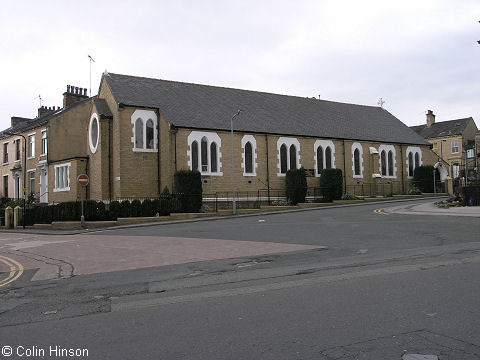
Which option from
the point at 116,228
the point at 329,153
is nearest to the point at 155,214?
the point at 116,228

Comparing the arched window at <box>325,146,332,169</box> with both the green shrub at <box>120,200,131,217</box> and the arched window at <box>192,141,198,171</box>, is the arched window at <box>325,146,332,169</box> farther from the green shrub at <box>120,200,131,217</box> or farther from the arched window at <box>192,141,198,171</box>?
the green shrub at <box>120,200,131,217</box>

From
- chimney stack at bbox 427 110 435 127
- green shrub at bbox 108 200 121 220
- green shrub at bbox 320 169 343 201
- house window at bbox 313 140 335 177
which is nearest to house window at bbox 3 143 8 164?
green shrub at bbox 108 200 121 220

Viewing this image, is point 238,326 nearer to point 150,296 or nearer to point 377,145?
point 150,296

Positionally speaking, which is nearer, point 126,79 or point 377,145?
point 126,79

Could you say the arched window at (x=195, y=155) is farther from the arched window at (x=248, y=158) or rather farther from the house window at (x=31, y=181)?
the house window at (x=31, y=181)

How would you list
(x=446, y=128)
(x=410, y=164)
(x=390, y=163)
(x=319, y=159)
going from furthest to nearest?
(x=446, y=128)
(x=410, y=164)
(x=390, y=163)
(x=319, y=159)

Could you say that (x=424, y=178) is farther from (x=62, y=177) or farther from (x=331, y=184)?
(x=62, y=177)

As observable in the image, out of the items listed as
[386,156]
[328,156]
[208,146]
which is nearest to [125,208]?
[208,146]

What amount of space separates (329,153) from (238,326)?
110 ft

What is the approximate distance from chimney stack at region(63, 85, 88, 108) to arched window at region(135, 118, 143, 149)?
46.7 feet

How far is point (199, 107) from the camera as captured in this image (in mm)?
33688

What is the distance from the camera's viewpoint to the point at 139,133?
30.3m

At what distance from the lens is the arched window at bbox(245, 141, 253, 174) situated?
3306 cm

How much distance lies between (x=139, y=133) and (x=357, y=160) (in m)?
20.6
